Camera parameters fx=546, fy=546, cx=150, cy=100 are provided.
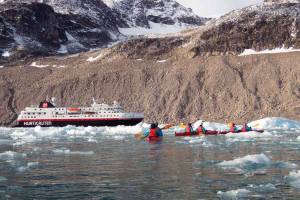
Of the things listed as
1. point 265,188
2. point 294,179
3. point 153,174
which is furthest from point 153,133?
point 265,188

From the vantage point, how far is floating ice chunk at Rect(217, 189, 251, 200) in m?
17.4

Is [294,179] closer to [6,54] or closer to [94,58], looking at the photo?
[94,58]

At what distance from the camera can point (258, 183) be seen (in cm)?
1983

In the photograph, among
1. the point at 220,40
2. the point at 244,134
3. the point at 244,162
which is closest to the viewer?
the point at 244,162

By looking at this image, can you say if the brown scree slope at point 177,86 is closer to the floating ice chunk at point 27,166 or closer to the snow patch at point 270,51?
the snow patch at point 270,51

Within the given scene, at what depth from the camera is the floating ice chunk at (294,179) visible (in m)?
19.4

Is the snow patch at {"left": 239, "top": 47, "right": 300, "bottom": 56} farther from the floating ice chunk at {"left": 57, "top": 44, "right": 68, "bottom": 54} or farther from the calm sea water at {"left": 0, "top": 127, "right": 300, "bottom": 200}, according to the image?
the calm sea water at {"left": 0, "top": 127, "right": 300, "bottom": 200}

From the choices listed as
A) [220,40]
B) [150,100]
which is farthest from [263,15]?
[150,100]

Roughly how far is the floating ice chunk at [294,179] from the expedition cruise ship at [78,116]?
60097 mm

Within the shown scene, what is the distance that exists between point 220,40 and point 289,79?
21.4 m

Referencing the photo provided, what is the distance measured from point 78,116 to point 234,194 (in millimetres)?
68065

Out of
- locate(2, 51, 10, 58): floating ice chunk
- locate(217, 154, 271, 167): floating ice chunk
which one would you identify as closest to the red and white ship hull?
locate(2, 51, 10, 58): floating ice chunk

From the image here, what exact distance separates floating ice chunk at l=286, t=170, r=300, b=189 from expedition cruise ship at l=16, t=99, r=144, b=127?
6010cm

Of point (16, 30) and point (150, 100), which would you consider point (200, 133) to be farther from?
point (16, 30)
